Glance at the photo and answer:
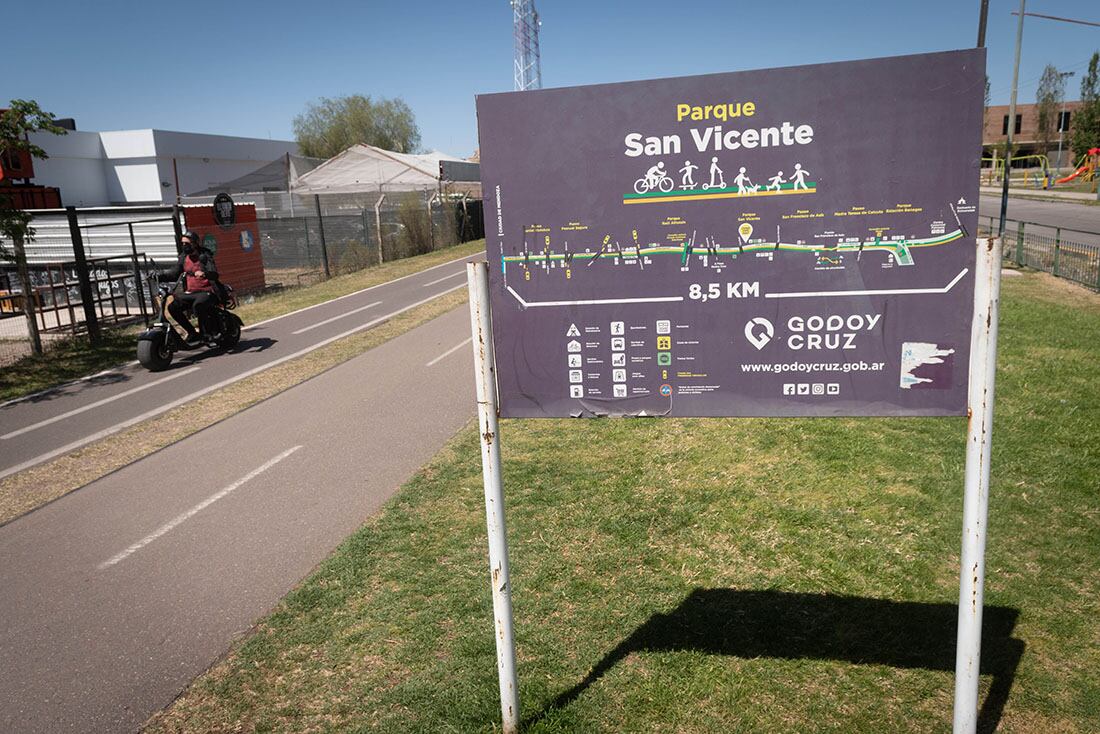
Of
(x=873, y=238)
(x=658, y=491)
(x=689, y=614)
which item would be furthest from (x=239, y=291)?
(x=873, y=238)

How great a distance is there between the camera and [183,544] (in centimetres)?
625

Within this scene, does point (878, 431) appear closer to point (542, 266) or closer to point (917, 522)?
point (917, 522)

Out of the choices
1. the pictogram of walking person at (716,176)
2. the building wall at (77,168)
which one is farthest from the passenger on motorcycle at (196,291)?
the building wall at (77,168)

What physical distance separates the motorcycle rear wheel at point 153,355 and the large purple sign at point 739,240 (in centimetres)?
1111

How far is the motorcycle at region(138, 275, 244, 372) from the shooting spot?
12.8 metres

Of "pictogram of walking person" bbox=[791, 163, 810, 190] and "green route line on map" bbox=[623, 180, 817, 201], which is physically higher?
"pictogram of walking person" bbox=[791, 163, 810, 190]

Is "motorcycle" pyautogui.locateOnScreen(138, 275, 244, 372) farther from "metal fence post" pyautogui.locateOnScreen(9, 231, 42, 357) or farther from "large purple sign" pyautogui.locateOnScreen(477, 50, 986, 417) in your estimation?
"large purple sign" pyautogui.locateOnScreen(477, 50, 986, 417)

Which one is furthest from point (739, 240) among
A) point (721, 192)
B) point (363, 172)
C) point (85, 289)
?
point (363, 172)

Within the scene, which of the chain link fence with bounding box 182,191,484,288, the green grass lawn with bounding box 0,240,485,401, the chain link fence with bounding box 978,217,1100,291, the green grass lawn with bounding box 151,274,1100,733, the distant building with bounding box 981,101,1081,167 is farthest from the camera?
the distant building with bounding box 981,101,1081,167

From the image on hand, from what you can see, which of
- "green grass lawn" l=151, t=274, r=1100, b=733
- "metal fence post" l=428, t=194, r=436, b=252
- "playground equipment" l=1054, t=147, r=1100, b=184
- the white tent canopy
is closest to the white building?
the white tent canopy

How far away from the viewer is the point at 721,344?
11.3 ft

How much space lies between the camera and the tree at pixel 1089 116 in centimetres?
6138

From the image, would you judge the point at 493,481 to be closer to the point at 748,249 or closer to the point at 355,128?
the point at 748,249

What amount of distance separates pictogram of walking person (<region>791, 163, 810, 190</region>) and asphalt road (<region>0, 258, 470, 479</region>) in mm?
A: 8535
